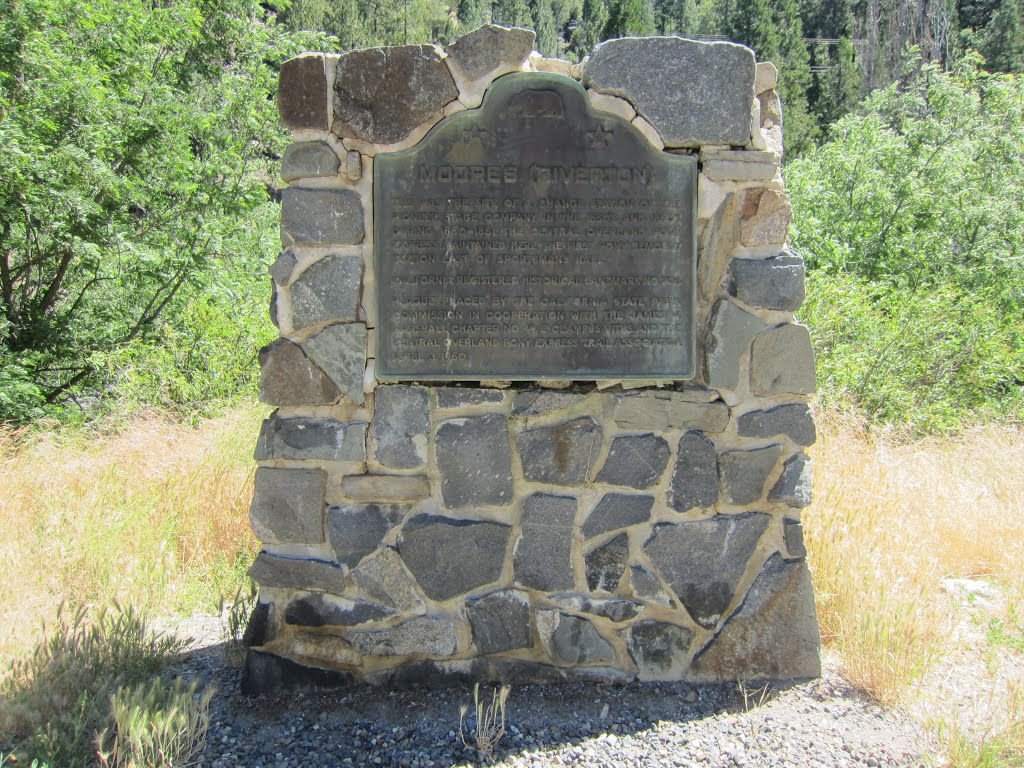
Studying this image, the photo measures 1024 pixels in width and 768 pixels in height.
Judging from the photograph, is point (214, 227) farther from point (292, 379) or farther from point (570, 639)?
point (570, 639)

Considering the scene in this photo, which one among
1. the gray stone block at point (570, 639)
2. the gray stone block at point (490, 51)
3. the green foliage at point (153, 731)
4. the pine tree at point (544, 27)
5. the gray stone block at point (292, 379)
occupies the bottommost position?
the green foliage at point (153, 731)

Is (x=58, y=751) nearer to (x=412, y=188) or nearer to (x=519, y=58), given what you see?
(x=412, y=188)

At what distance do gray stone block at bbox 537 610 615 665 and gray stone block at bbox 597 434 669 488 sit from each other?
1.77ft

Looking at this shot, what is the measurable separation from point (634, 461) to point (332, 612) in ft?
4.09

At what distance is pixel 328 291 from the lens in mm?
2797

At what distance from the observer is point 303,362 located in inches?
111

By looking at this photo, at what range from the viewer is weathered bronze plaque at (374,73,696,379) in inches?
109

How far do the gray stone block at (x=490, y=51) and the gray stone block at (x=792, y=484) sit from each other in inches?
68.8

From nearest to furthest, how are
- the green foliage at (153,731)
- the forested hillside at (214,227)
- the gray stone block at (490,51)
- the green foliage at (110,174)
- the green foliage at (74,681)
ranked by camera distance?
the green foliage at (153,731), the green foliage at (74,681), the gray stone block at (490,51), the green foliage at (110,174), the forested hillside at (214,227)

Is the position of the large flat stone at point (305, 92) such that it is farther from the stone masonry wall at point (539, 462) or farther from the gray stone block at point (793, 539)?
the gray stone block at point (793, 539)

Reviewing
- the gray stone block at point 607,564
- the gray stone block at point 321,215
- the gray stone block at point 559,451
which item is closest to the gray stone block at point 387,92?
the gray stone block at point 321,215

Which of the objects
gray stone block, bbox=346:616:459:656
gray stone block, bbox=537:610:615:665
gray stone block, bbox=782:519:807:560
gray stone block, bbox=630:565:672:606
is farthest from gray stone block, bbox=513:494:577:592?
gray stone block, bbox=782:519:807:560

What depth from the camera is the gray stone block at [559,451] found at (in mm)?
2852

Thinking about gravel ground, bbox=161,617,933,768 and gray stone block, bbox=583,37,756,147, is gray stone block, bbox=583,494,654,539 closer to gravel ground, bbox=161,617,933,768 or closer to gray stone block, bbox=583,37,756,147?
gravel ground, bbox=161,617,933,768
